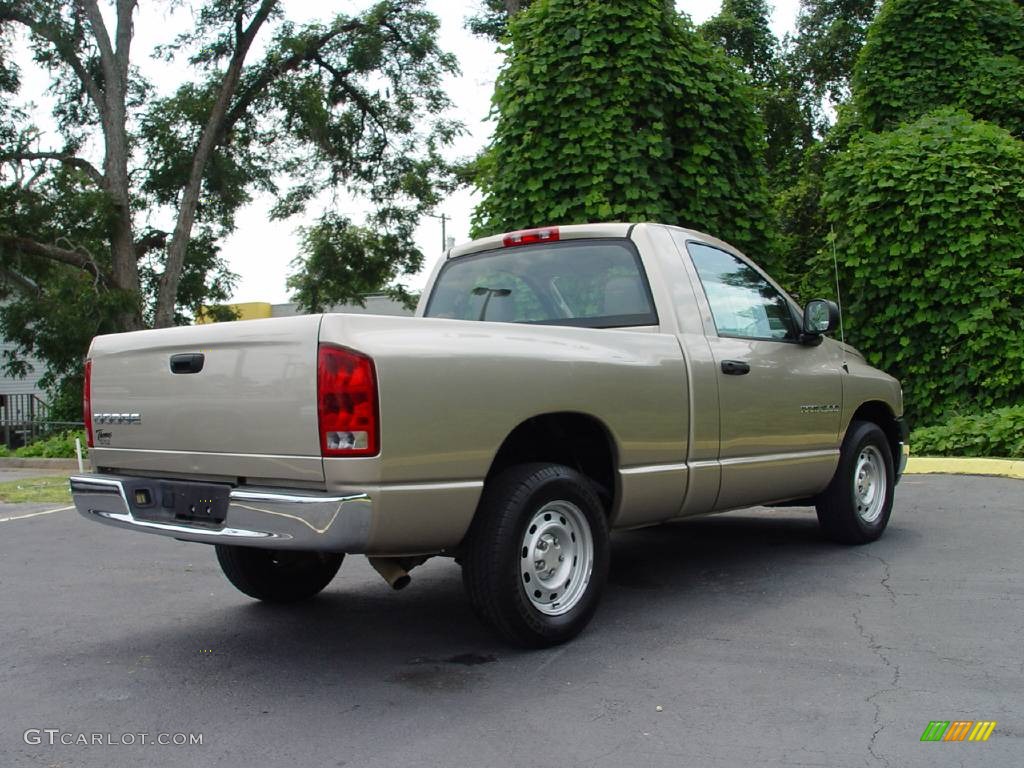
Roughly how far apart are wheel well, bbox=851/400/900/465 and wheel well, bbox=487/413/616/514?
8.57 feet

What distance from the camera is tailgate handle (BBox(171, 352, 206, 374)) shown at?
13.8 ft

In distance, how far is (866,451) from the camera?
674 centimetres

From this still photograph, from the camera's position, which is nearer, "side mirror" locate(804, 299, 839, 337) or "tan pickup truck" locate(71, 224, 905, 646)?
"tan pickup truck" locate(71, 224, 905, 646)

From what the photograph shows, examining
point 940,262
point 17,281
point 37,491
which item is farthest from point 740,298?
point 17,281

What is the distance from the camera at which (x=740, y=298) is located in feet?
19.6

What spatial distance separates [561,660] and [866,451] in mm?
3235

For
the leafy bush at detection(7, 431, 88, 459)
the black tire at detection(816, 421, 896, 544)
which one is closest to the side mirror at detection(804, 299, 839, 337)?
the black tire at detection(816, 421, 896, 544)

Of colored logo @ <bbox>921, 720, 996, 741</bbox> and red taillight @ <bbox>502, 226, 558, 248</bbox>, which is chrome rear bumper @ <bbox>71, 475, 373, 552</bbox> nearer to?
colored logo @ <bbox>921, 720, 996, 741</bbox>

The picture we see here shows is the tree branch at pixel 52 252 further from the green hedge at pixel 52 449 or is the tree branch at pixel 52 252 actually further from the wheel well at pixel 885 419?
the wheel well at pixel 885 419

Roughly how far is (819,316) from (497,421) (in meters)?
2.69

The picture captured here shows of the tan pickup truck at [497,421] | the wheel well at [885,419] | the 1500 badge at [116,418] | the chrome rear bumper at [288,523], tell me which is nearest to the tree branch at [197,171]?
the tan pickup truck at [497,421]

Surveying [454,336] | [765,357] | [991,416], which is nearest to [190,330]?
[454,336]

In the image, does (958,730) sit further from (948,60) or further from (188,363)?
(948,60)

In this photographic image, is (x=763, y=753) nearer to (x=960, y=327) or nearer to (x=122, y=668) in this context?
(x=122, y=668)
